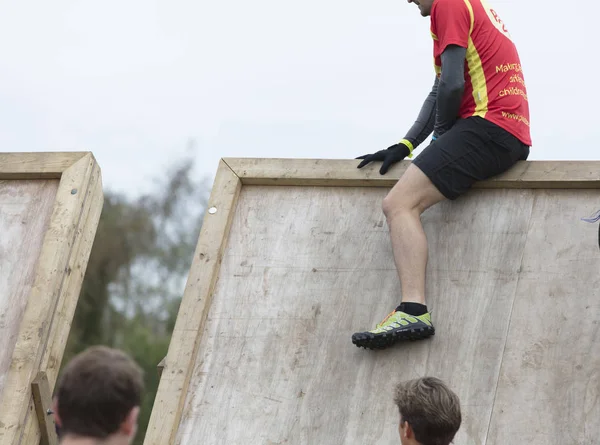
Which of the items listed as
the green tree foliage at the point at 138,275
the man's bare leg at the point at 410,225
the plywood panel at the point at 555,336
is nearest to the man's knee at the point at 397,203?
the man's bare leg at the point at 410,225

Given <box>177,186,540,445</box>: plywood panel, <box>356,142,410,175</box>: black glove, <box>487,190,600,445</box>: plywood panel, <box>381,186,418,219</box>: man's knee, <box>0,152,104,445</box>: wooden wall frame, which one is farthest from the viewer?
<box>356,142,410,175</box>: black glove

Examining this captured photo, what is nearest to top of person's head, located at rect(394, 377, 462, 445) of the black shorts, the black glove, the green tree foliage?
the black shorts

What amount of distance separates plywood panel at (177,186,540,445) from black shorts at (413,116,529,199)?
17cm

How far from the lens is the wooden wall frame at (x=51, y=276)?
5.31 metres

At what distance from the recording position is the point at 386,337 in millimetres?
4754

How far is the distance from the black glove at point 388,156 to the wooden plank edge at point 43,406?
2.10 m

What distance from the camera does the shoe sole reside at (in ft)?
15.6

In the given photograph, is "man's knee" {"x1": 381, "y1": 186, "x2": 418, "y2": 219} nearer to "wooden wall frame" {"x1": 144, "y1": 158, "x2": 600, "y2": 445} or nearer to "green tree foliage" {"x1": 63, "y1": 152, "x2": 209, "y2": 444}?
"wooden wall frame" {"x1": 144, "y1": 158, "x2": 600, "y2": 445}

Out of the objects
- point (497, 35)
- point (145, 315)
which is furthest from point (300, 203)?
point (145, 315)

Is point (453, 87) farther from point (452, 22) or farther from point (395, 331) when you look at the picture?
point (395, 331)

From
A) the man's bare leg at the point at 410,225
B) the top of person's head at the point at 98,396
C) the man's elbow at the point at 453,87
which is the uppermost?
A: the man's elbow at the point at 453,87

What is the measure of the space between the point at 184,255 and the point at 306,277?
32.5 m

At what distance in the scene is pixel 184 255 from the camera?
123 ft

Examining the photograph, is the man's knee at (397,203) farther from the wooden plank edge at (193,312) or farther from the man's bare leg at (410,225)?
the wooden plank edge at (193,312)
